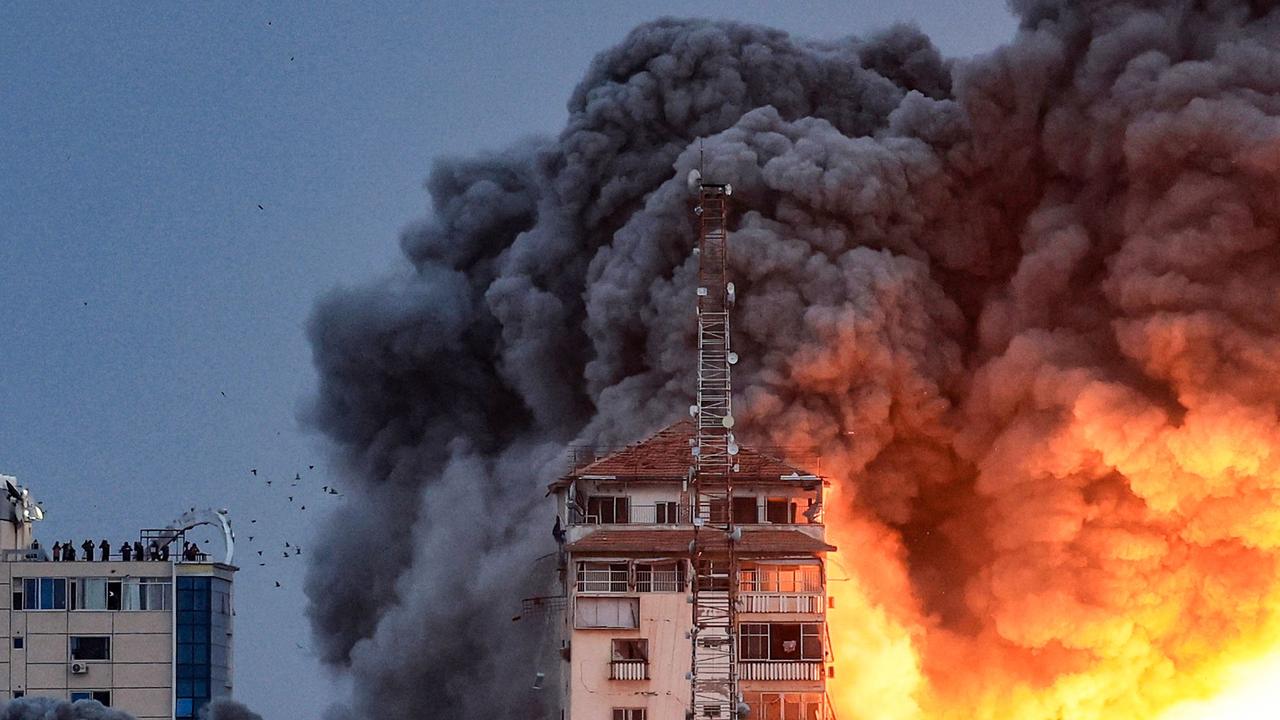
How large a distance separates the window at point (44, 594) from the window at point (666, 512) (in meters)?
20.4

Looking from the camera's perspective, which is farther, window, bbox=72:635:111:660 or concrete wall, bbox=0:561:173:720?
window, bbox=72:635:111:660

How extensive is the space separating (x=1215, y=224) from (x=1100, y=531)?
9.73 metres

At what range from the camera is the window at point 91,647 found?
10525 centimetres

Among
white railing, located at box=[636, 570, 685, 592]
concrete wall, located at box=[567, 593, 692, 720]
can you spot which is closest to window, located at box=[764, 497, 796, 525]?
white railing, located at box=[636, 570, 685, 592]

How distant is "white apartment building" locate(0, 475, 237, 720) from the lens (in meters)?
105

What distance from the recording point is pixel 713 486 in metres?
96.1

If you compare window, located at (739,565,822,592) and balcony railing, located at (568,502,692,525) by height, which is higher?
balcony railing, located at (568,502,692,525)

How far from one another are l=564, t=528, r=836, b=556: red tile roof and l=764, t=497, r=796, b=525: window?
6.15ft

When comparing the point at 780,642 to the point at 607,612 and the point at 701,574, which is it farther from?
the point at 607,612

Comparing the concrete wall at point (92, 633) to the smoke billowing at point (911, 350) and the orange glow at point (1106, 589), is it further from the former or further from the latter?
the orange glow at point (1106, 589)

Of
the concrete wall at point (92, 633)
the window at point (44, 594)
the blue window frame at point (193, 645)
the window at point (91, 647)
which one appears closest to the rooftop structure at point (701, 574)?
the blue window frame at point (193, 645)

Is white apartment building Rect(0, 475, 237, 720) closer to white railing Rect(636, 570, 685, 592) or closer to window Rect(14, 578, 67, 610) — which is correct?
window Rect(14, 578, 67, 610)

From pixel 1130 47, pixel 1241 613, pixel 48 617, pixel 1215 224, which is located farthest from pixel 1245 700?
pixel 48 617

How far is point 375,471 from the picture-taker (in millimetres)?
120875
